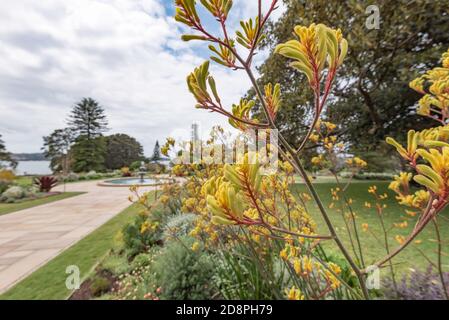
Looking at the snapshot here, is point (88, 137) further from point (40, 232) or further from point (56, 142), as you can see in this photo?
point (40, 232)

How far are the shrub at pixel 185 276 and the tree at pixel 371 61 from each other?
309 centimetres

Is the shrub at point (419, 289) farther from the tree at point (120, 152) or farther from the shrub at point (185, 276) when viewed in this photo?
the tree at point (120, 152)

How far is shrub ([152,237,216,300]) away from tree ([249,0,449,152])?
309 centimetres

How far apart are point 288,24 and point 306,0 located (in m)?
1.20

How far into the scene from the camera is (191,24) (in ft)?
1.57

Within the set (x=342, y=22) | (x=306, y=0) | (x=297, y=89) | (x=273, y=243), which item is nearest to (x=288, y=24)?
(x=306, y=0)

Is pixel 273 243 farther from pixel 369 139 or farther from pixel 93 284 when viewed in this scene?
pixel 369 139

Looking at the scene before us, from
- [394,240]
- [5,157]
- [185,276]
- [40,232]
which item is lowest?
[40,232]

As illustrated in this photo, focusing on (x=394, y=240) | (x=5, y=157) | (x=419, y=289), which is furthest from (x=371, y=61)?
(x=5, y=157)

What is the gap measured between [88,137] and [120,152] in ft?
15.1

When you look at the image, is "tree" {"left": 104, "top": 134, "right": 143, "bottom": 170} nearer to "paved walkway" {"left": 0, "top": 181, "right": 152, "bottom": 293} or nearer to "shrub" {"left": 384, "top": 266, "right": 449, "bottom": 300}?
"paved walkway" {"left": 0, "top": 181, "right": 152, "bottom": 293}

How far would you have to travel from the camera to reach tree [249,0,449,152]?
13.5 ft

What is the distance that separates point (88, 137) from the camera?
98.6ft

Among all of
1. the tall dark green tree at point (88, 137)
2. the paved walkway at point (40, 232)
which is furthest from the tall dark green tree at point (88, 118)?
the paved walkway at point (40, 232)
